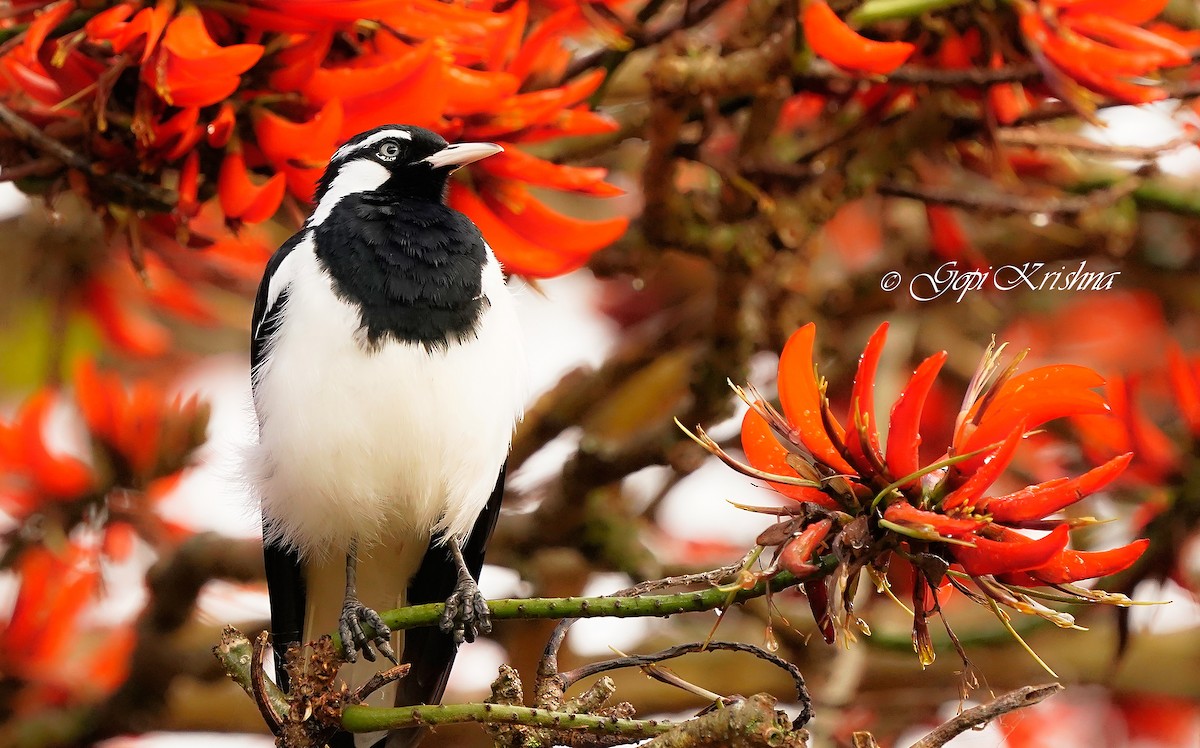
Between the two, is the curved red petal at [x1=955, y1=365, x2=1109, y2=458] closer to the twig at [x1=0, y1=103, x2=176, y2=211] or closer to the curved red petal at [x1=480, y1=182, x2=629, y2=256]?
the curved red petal at [x1=480, y1=182, x2=629, y2=256]

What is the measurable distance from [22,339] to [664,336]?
8.27ft

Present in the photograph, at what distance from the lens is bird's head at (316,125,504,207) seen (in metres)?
2.70

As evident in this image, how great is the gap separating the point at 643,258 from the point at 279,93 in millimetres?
1279

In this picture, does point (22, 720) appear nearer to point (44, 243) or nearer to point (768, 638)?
point (44, 243)

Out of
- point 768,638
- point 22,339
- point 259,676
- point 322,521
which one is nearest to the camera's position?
point 768,638

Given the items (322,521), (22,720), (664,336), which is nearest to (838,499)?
(322,521)

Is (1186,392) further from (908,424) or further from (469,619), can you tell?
(908,424)

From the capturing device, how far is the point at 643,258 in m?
3.35

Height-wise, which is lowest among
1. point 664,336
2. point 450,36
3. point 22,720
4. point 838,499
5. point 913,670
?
point 913,670

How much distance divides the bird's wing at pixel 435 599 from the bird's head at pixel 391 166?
0.64 metres

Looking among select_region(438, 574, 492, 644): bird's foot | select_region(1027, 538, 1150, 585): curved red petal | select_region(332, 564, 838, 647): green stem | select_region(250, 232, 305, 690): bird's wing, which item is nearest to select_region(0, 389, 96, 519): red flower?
select_region(250, 232, 305, 690): bird's wing

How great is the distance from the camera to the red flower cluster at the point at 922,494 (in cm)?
155

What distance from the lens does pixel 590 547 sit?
11.3 feet

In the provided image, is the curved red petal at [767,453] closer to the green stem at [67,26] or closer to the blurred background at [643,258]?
the blurred background at [643,258]
